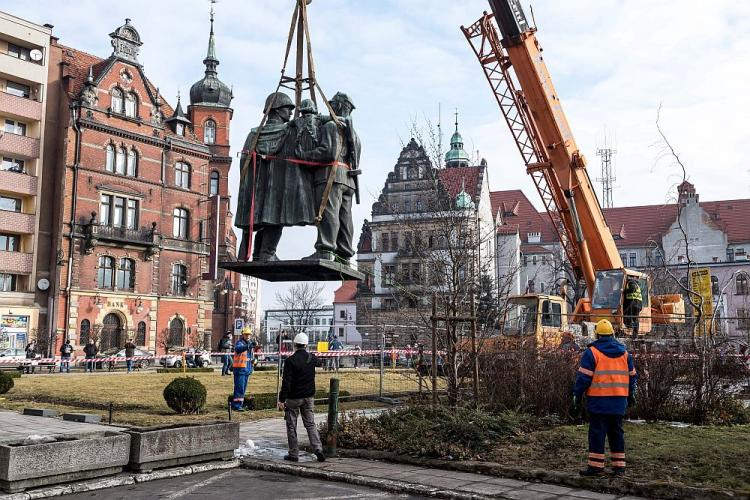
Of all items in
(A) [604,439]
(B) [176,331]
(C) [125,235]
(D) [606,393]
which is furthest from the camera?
(B) [176,331]

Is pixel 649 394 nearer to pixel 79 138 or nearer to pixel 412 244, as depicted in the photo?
pixel 412 244

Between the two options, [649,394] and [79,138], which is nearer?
[649,394]

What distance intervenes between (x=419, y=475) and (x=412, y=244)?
7.41 meters

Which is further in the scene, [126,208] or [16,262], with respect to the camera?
[126,208]

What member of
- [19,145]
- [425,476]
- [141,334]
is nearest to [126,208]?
[19,145]

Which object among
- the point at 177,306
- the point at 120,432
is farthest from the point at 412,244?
the point at 177,306

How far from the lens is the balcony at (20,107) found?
140 feet

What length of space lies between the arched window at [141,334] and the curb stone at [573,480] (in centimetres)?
4046

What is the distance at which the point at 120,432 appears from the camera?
9.02 meters

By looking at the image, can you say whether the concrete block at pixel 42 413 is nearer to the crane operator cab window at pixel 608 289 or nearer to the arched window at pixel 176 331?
the crane operator cab window at pixel 608 289

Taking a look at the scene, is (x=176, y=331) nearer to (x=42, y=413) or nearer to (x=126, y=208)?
(x=126, y=208)

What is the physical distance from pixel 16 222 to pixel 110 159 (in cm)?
706

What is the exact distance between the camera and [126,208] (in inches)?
1887

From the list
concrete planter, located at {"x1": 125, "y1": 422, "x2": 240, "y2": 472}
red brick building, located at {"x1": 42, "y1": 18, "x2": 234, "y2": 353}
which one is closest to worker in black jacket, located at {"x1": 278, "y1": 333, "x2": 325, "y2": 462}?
concrete planter, located at {"x1": 125, "y1": 422, "x2": 240, "y2": 472}
